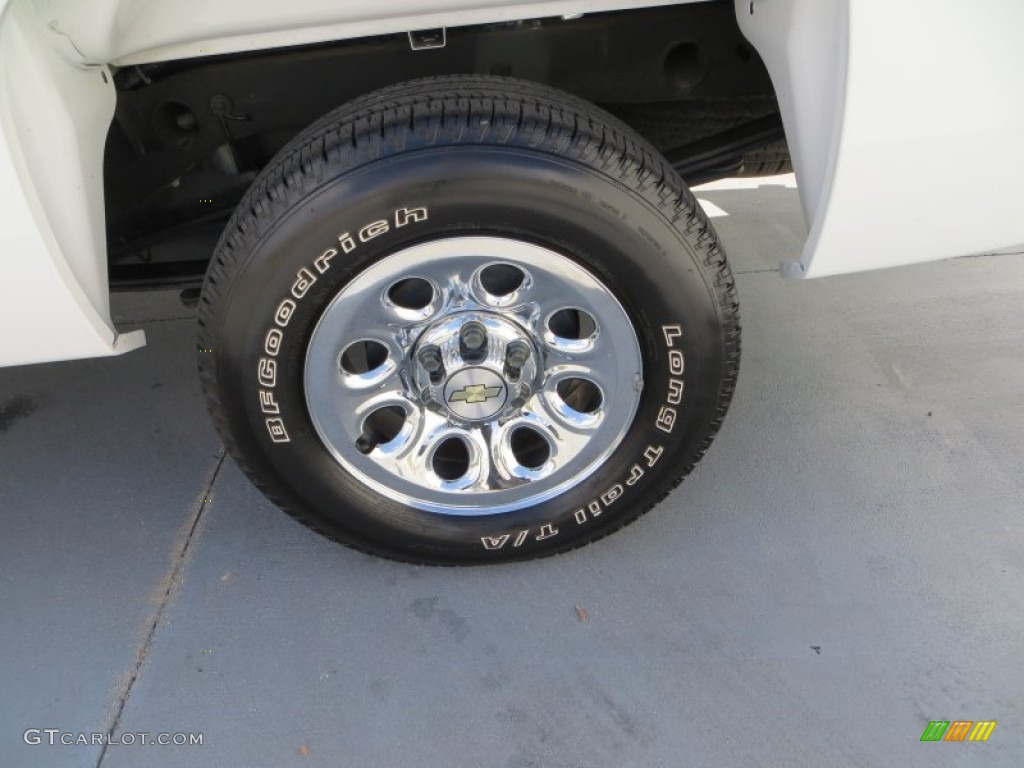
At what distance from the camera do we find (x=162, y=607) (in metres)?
1.98

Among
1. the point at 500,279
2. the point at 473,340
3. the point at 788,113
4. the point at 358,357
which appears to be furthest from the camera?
the point at 358,357

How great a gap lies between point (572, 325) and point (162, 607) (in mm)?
→ 1301

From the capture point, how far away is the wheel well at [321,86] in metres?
1.93

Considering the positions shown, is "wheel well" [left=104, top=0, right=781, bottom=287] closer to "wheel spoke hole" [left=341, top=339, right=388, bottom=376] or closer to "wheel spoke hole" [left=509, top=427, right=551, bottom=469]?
"wheel spoke hole" [left=341, top=339, right=388, bottom=376]

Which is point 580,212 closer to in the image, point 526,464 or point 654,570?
point 526,464

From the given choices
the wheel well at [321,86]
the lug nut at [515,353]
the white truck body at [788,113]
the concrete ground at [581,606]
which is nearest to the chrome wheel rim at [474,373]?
the lug nut at [515,353]

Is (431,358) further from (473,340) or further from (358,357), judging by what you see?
(358,357)

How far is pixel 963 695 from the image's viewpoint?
5.57 feet

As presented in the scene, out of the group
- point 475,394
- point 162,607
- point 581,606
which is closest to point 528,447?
point 475,394

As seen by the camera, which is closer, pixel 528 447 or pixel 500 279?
pixel 500 279

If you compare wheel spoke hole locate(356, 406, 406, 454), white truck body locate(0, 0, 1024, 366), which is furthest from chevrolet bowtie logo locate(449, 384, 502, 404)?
white truck body locate(0, 0, 1024, 366)

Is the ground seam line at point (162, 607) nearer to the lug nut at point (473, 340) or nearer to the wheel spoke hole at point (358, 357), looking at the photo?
the wheel spoke hole at point (358, 357)

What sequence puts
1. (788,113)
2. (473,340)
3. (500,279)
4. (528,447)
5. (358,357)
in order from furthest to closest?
(528,447), (358,357), (500,279), (473,340), (788,113)

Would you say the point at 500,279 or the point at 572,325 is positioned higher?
the point at 500,279
